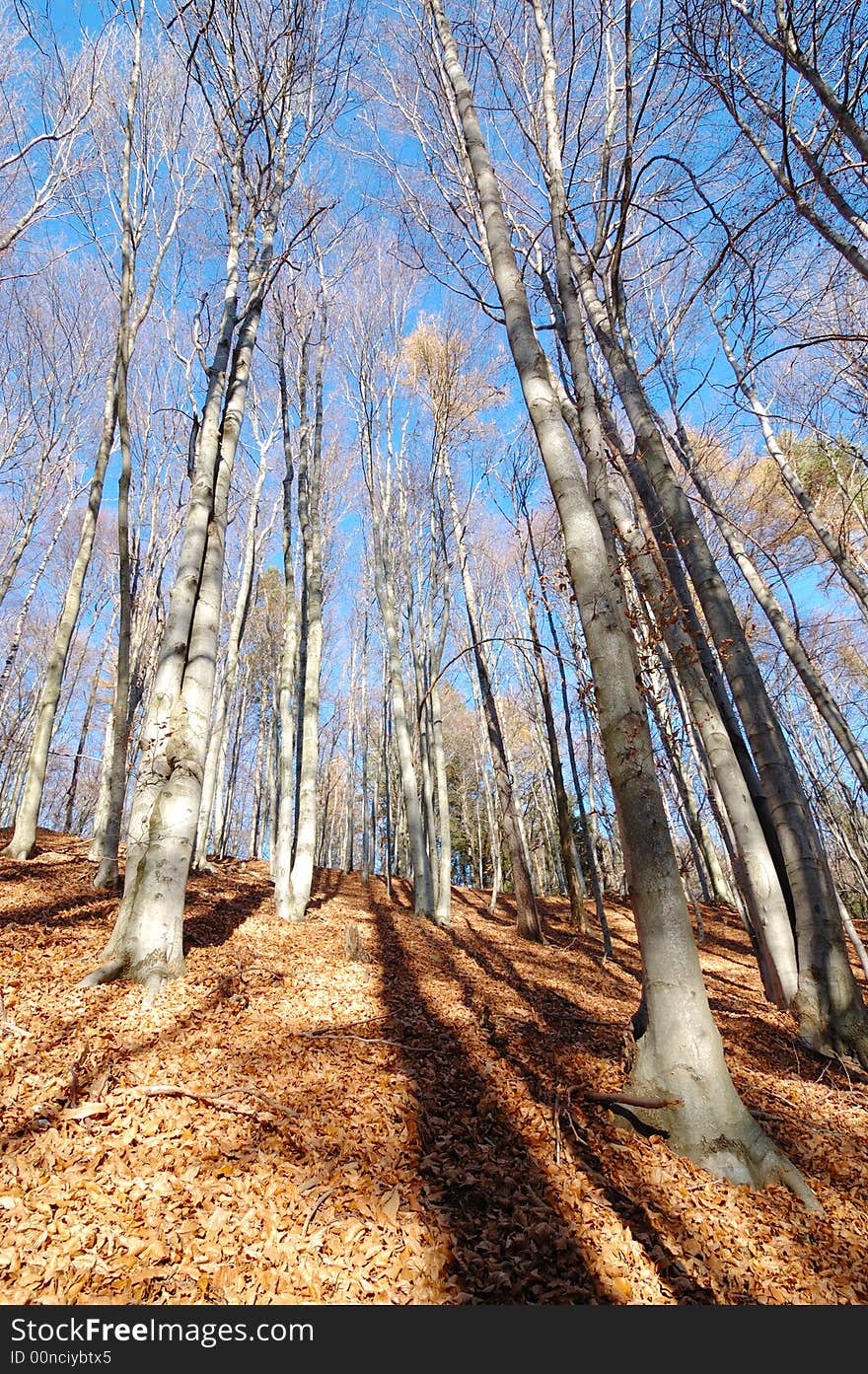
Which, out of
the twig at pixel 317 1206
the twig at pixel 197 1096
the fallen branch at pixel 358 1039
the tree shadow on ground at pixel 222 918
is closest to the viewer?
the twig at pixel 317 1206

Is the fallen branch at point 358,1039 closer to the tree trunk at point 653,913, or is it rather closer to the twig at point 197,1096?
the twig at point 197,1096

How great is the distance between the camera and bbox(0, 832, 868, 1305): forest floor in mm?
1793

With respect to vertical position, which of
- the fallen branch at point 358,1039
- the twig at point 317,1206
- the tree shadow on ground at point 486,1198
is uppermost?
the fallen branch at point 358,1039

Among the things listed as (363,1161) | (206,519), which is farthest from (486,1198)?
(206,519)

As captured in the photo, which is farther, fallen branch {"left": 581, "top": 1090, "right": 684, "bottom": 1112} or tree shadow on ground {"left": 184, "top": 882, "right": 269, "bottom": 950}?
tree shadow on ground {"left": 184, "top": 882, "right": 269, "bottom": 950}

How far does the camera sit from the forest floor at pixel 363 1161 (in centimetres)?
179

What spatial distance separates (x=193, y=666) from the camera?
4746 mm

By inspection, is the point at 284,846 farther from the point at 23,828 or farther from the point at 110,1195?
the point at 110,1195

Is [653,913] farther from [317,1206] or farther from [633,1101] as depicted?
[317,1206]

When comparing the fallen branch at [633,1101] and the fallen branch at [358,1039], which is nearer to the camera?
the fallen branch at [633,1101]

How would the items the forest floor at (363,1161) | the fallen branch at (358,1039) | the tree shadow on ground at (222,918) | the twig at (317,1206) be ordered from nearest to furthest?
the forest floor at (363,1161) → the twig at (317,1206) → the fallen branch at (358,1039) → the tree shadow on ground at (222,918)

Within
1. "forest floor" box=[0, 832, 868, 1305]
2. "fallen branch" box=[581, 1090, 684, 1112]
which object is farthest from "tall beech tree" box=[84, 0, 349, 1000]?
"fallen branch" box=[581, 1090, 684, 1112]

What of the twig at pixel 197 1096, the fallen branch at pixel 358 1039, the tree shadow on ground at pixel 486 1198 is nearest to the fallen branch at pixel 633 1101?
the tree shadow on ground at pixel 486 1198

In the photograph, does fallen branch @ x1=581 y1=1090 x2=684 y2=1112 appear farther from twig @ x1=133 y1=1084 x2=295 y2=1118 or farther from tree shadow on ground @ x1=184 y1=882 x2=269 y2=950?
tree shadow on ground @ x1=184 y1=882 x2=269 y2=950
